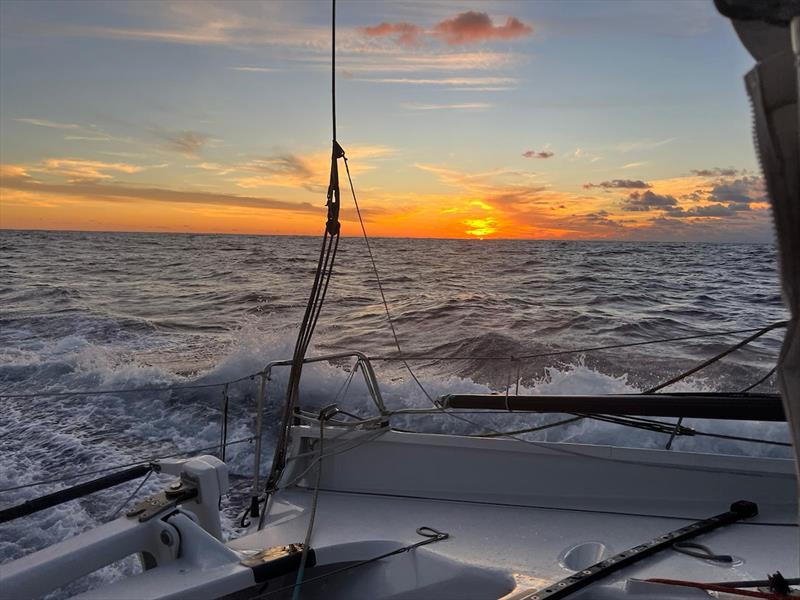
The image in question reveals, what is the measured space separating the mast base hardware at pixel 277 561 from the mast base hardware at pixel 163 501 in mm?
319

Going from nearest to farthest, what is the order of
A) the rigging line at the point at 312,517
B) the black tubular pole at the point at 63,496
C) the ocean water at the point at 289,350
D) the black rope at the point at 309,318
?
the black tubular pole at the point at 63,496, the rigging line at the point at 312,517, the black rope at the point at 309,318, the ocean water at the point at 289,350

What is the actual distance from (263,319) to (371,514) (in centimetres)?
1282

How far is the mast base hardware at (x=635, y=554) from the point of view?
2211mm

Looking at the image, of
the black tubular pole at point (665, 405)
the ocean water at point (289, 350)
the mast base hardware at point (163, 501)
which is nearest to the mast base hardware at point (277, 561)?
the mast base hardware at point (163, 501)

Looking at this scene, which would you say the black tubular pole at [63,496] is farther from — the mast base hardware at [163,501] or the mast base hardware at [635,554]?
the mast base hardware at [635,554]

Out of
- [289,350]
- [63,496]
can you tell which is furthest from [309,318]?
[289,350]

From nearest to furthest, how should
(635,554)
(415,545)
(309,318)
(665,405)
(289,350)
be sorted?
(635,554) → (415,545) → (665,405) → (309,318) → (289,350)

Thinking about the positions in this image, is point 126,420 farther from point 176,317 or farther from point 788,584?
point 176,317

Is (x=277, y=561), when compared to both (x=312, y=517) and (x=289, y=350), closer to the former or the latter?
(x=312, y=517)

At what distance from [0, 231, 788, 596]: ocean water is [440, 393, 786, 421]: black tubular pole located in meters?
1.11

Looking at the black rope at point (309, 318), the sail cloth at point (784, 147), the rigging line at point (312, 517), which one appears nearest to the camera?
the sail cloth at point (784, 147)

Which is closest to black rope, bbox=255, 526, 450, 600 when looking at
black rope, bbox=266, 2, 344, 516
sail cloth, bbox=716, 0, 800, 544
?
black rope, bbox=266, 2, 344, 516

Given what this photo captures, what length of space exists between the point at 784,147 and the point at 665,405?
7.12ft

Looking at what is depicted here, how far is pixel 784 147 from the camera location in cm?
92
